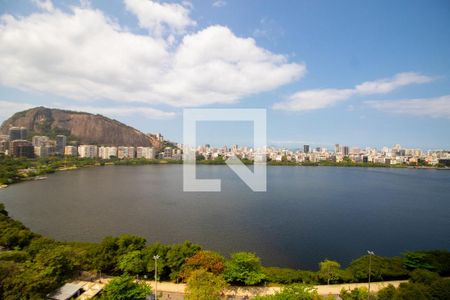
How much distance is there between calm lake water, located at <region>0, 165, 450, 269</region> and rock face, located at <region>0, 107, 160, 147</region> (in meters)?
24.9

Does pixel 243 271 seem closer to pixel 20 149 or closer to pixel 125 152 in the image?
pixel 20 149

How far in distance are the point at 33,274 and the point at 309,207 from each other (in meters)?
8.08

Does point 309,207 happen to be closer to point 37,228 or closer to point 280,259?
point 280,259

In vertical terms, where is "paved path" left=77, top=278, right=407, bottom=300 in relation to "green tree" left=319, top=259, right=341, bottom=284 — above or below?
below

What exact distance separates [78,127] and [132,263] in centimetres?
3657

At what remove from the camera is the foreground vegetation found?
3.16 m

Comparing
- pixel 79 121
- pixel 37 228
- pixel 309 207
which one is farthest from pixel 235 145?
pixel 37 228

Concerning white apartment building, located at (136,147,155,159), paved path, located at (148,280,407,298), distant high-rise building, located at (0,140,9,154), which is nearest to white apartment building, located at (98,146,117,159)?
white apartment building, located at (136,147,155,159)

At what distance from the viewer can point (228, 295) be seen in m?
3.59

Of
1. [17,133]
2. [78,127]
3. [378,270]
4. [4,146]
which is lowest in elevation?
[378,270]

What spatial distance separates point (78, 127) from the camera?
34.9 metres

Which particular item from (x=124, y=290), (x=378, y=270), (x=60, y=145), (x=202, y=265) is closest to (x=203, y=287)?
(x=202, y=265)

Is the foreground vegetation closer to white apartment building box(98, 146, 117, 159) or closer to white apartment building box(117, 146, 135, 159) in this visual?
white apartment building box(98, 146, 117, 159)

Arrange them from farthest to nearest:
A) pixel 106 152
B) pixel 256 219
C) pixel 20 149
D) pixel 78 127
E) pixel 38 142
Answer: pixel 78 127 → pixel 106 152 → pixel 38 142 → pixel 20 149 → pixel 256 219
